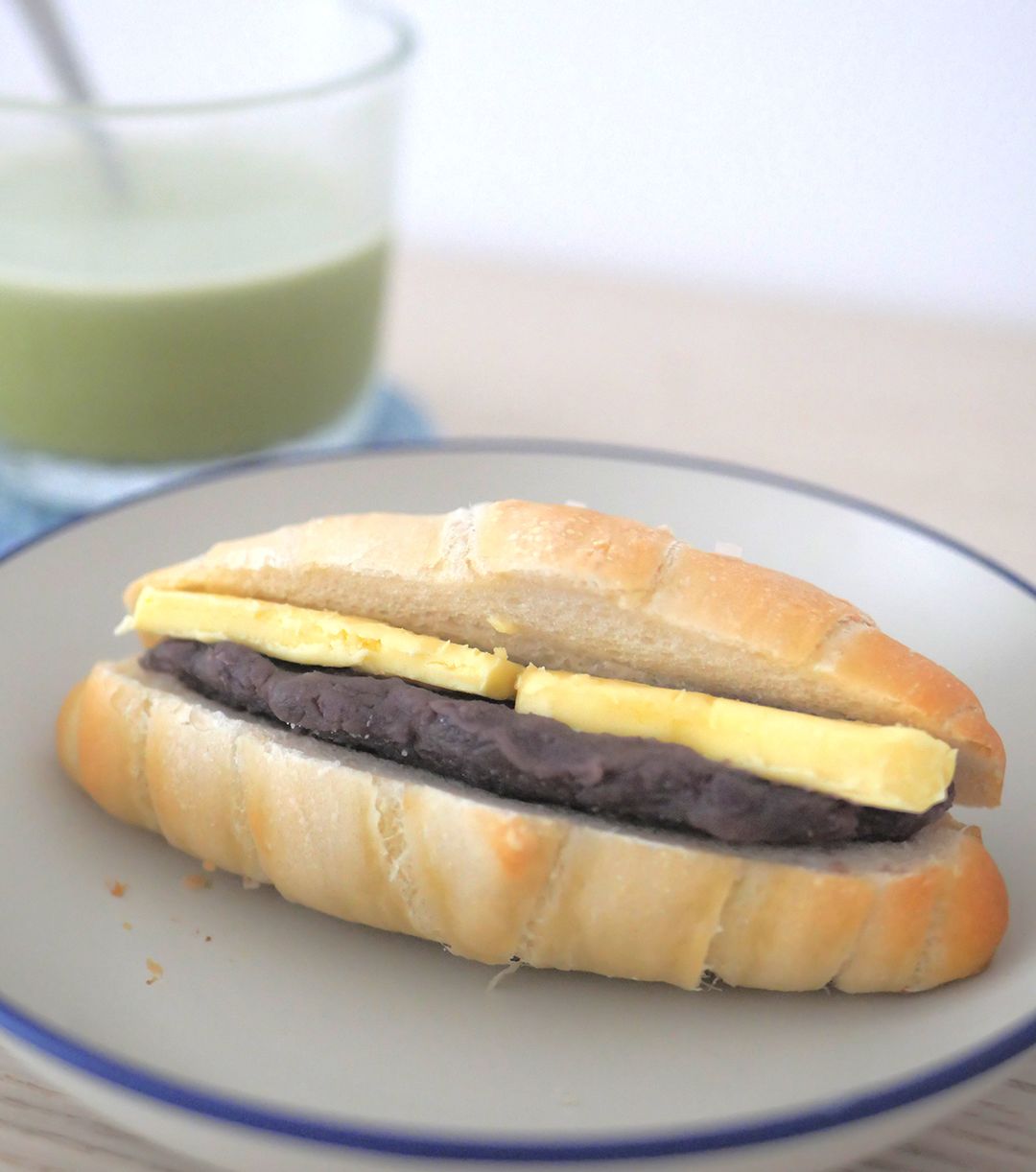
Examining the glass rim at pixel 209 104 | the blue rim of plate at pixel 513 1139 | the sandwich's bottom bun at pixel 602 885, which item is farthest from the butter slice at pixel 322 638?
the glass rim at pixel 209 104

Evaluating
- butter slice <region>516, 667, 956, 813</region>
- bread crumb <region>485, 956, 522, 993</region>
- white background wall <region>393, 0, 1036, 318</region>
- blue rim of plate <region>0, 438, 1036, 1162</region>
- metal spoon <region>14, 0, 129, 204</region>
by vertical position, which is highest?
white background wall <region>393, 0, 1036, 318</region>

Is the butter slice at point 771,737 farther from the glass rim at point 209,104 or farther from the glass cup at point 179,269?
the glass rim at point 209,104

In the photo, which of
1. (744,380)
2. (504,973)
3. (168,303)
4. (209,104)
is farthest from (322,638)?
(744,380)

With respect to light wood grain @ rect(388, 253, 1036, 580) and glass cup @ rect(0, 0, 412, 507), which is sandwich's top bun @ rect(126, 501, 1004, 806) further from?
light wood grain @ rect(388, 253, 1036, 580)

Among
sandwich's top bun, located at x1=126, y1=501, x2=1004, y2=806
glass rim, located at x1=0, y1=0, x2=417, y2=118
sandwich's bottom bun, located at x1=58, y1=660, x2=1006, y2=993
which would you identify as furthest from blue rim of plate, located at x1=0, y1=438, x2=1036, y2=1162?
glass rim, located at x1=0, y1=0, x2=417, y2=118

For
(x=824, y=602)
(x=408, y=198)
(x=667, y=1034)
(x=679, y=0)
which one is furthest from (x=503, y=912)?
(x=408, y=198)
